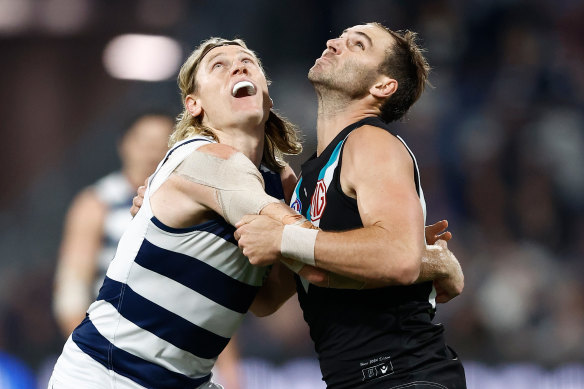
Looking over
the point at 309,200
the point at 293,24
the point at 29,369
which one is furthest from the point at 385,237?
the point at 293,24

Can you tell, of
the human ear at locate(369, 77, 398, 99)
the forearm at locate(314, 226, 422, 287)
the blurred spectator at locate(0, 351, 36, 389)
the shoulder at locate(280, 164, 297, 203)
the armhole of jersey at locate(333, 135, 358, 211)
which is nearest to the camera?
the forearm at locate(314, 226, 422, 287)

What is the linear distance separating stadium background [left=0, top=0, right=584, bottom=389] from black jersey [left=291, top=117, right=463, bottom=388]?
10.8ft

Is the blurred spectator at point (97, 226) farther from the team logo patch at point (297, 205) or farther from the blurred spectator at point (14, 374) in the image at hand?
the team logo patch at point (297, 205)

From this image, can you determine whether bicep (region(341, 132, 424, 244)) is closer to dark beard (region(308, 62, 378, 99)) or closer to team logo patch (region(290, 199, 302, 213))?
team logo patch (region(290, 199, 302, 213))

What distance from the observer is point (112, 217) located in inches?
206

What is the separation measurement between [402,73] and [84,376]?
5.67ft

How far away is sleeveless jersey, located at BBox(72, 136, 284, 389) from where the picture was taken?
2504 mm

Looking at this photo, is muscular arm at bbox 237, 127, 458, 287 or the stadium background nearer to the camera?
muscular arm at bbox 237, 127, 458, 287

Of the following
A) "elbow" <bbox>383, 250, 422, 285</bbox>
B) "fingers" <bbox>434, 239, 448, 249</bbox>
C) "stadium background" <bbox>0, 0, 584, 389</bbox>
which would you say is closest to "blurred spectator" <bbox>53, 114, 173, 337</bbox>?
"stadium background" <bbox>0, 0, 584, 389</bbox>

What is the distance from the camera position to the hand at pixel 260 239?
229 centimetres

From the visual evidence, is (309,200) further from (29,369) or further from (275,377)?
(29,369)

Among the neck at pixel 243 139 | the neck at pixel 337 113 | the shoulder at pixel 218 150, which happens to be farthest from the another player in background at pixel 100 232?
the shoulder at pixel 218 150

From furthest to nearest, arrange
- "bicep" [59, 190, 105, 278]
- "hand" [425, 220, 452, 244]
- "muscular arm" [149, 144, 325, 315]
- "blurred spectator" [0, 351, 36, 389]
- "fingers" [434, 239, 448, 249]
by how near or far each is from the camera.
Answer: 1. "blurred spectator" [0, 351, 36, 389]
2. "bicep" [59, 190, 105, 278]
3. "hand" [425, 220, 452, 244]
4. "fingers" [434, 239, 448, 249]
5. "muscular arm" [149, 144, 325, 315]

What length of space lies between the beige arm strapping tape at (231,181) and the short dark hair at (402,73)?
85 cm
